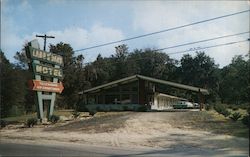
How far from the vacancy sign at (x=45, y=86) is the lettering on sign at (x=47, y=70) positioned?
673 millimetres

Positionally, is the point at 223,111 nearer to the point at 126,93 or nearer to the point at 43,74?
the point at 43,74

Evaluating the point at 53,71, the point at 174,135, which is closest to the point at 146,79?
the point at 53,71

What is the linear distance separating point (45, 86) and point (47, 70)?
1.28m

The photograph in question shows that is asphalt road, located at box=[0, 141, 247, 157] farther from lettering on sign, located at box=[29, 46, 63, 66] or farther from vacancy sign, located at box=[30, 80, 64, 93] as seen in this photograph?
lettering on sign, located at box=[29, 46, 63, 66]

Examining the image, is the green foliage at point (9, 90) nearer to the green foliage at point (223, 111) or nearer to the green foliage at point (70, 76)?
the green foliage at point (223, 111)

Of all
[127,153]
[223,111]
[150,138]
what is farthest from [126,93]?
[127,153]

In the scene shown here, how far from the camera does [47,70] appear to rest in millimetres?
30188

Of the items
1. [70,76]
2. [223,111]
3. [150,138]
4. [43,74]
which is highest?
[70,76]

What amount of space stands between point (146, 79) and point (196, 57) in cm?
4957

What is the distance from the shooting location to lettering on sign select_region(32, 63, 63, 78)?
28.9 metres

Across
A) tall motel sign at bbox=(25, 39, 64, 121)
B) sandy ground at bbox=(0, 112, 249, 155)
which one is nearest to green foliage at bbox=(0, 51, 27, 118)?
tall motel sign at bbox=(25, 39, 64, 121)

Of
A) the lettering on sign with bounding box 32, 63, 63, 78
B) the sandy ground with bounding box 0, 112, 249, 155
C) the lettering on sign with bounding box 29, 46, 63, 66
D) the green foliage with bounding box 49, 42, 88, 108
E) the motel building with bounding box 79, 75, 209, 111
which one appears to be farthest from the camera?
the green foliage with bounding box 49, 42, 88, 108

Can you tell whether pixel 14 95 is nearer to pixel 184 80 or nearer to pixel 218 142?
pixel 218 142

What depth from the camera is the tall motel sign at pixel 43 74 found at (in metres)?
28.6
